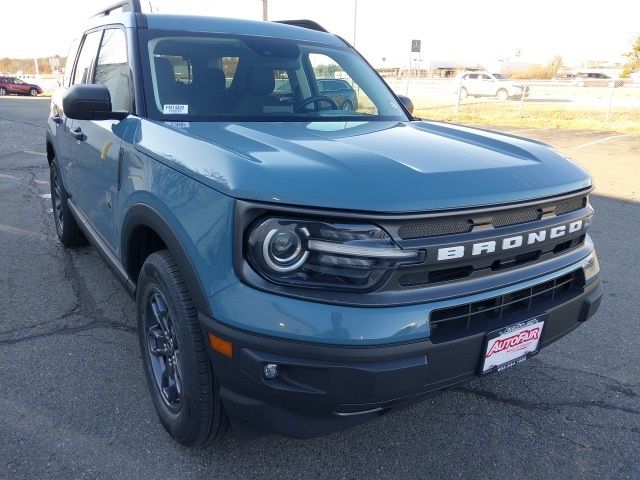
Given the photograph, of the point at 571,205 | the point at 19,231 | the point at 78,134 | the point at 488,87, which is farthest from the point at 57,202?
the point at 488,87

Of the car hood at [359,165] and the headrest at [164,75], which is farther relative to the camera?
the headrest at [164,75]

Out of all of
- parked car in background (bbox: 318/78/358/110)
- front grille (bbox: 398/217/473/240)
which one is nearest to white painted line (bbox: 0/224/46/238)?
parked car in background (bbox: 318/78/358/110)

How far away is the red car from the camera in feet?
120

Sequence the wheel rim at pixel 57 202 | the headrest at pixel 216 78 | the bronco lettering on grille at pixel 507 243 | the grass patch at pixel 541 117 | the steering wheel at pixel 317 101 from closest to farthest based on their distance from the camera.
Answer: the bronco lettering on grille at pixel 507 243
the headrest at pixel 216 78
the steering wheel at pixel 317 101
the wheel rim at pixel 57 202
the grass patch at pixel 541 117

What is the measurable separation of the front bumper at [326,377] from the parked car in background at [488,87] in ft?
89.4

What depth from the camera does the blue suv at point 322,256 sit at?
178 centimetres

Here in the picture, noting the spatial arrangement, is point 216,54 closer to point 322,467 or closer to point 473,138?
point 473,138

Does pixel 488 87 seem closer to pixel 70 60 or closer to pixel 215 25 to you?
pixel 70 60

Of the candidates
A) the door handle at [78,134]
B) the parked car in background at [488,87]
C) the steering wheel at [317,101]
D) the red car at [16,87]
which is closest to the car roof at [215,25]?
the steering wheel at [317,101]

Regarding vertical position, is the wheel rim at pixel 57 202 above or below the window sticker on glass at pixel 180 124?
below

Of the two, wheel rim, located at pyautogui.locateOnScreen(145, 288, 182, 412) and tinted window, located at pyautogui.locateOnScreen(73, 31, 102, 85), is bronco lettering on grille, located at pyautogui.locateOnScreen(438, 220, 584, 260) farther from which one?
tinted window, located at pyautogui.locateOnScreen(73, 31, 102, 85)

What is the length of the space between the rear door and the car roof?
123mm

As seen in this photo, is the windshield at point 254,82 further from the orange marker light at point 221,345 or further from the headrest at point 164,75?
the orange marker light at point 221,345

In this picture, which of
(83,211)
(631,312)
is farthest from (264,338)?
(631,312)
